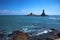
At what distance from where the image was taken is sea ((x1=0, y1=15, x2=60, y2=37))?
6.31 ft

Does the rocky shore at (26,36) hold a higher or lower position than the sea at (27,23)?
lower

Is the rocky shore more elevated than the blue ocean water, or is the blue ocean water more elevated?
the blue ocean water

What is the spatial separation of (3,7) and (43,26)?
79cm

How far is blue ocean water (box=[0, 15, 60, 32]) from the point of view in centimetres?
192

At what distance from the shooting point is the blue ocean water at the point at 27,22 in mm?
1924

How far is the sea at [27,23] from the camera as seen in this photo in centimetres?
Answer: 192

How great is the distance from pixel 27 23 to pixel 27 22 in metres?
0.02

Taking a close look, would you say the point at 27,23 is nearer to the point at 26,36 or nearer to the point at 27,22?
the point at 27,22

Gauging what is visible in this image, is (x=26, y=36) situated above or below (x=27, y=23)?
below

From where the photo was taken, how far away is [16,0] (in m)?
2.00

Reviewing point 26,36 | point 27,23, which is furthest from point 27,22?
point 26,36

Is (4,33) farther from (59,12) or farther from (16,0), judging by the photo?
(59,12)

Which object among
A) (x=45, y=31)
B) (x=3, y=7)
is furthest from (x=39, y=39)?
(x=3, y=7)

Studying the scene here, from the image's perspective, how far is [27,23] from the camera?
1.95m
